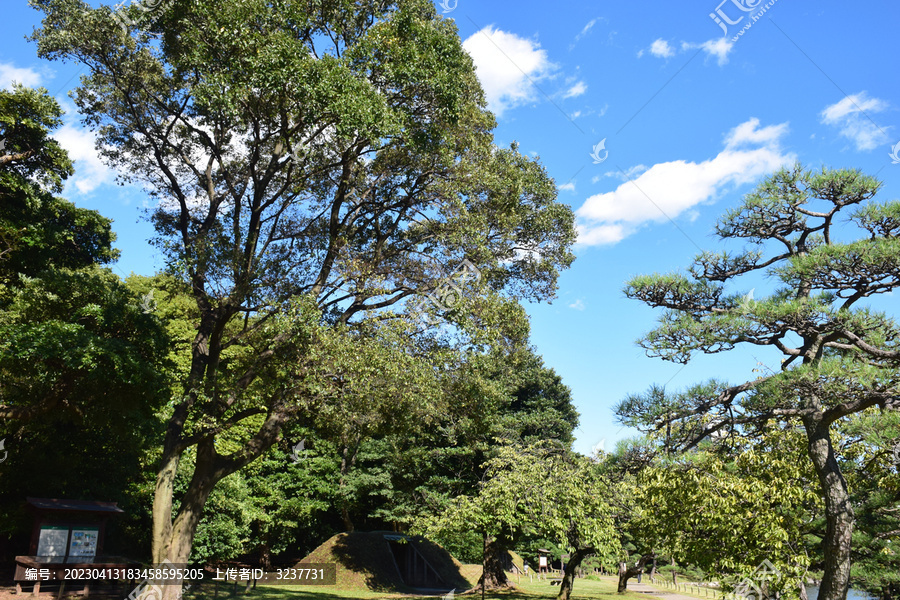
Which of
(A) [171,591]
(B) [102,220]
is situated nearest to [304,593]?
(A) [171,591]

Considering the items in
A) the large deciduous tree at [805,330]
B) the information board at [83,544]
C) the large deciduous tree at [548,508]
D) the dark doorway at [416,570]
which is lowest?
the dark doorway at [416,570]

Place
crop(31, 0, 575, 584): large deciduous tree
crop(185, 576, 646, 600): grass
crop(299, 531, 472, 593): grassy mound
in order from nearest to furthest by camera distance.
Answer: crop(31, 0, 575, 584): large deciduous tree, crop(185, 576, 646, 600): grass, crop(299, 531, 472, 593): grassy mound

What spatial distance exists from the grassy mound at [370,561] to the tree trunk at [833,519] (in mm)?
19248

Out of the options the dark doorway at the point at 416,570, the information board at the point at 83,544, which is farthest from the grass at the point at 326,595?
the dark doorway at the point at 416,570

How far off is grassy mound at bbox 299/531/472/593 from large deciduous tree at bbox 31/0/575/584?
13.3 meters

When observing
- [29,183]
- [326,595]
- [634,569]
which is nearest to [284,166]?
[29,183]

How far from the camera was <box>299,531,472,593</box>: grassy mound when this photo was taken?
24094 mm

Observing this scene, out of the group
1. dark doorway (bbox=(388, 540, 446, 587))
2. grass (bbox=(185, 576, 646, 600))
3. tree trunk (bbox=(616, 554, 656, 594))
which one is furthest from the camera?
dark doorway (bbox=(388, 540, 446, 587))

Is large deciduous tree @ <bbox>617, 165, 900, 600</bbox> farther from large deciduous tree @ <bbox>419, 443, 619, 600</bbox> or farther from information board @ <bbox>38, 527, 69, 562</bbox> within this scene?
information board @ <bbox>38, 527, 69, 562</bbox>

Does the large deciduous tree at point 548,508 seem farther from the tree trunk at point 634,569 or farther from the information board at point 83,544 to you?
the information board at point 83,544

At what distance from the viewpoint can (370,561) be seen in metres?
25.1

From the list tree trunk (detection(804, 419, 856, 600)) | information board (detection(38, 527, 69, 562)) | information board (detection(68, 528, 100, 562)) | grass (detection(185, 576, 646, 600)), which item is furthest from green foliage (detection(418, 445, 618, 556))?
information board (detection(38, 527, 69, 562))

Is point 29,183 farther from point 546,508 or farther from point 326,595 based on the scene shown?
point 546,508

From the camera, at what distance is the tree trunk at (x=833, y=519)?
8102 mm
